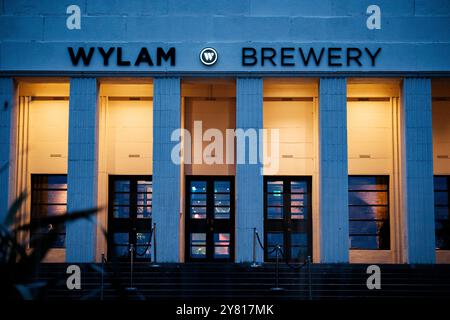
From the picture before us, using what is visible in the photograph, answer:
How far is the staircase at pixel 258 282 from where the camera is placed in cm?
1669

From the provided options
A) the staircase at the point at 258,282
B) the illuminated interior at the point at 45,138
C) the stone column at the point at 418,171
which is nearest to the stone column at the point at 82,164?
the staircase at the point at 258,282

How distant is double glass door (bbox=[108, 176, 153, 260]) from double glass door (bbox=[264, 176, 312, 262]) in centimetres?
417

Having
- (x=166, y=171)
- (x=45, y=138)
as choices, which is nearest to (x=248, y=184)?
(x=166, y=171)

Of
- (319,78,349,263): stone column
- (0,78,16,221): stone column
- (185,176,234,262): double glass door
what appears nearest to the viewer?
(319,78,349,263): stone column

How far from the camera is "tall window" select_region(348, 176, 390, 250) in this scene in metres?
23.2

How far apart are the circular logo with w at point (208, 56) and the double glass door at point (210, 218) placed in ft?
14.4

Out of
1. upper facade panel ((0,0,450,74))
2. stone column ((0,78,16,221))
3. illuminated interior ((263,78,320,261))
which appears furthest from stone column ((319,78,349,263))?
stone column ((0,78,16,221))

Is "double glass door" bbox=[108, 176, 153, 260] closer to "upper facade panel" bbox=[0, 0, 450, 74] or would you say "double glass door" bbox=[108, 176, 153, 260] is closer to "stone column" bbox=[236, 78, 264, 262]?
"stone column" bbox=[236, 78, 264, 262]

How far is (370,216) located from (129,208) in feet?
27.5

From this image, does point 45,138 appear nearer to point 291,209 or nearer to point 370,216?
point 291,209

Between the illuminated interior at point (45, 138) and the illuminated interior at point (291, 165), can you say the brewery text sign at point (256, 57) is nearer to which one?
the illuminated interior at point (291, 165)

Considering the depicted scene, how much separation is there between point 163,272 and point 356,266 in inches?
214

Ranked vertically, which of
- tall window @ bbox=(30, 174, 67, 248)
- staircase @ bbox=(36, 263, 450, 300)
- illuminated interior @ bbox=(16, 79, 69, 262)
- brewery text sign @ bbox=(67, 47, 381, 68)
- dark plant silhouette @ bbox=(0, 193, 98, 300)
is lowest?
staircase @ bbox=(36, 263, 450, 300)
